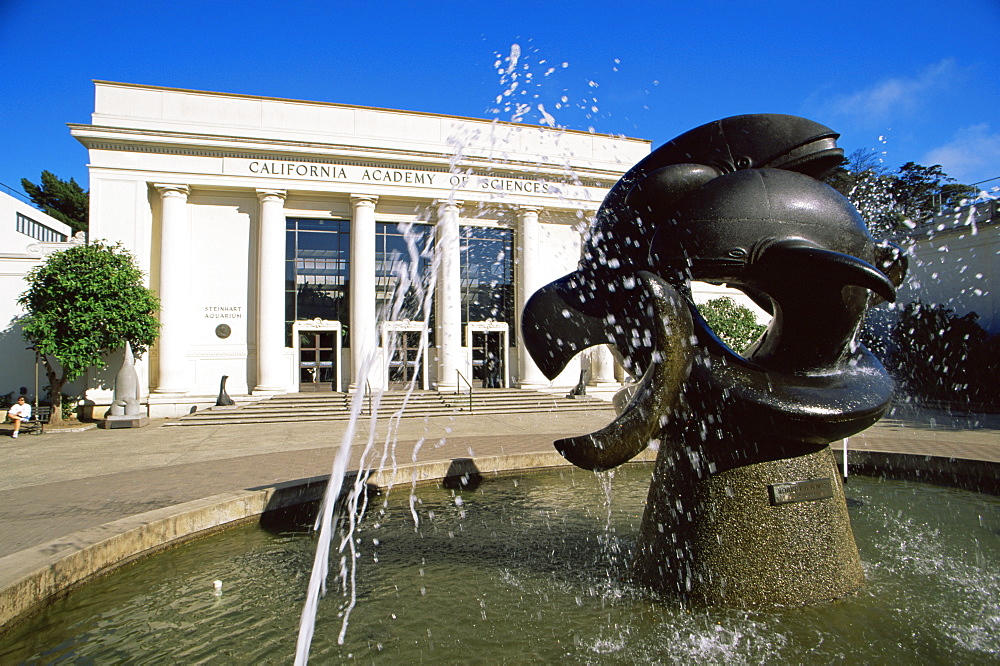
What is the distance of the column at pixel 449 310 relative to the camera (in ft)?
83.1

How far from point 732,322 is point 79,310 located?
80.1ft

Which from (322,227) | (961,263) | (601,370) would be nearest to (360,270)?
(322,227)

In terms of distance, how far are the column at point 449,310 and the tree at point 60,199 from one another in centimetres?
3651

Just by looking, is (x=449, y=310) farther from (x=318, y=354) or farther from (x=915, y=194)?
(x=915, y=194)

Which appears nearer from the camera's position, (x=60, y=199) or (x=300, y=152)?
(x=300, y=152)

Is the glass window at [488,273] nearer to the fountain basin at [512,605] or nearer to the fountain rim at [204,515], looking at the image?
the fountain rim at [204,515]

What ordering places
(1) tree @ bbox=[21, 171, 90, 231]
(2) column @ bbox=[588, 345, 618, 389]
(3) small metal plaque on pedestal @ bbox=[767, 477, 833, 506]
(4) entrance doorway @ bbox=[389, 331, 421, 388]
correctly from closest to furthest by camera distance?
(3) small metal plaque on pedestal @ bbox=[767, 477, 833, 506]
(2) column @ bbox=[588, 345, 618, 389]
(4) entrance doorway @ bbox=[389, 331, 421, 388]
(1) tree @ bbox=[21, 171, 90, 231]

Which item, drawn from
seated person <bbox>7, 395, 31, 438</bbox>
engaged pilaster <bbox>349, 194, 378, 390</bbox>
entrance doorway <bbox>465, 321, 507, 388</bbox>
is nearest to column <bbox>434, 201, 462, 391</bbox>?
entrance doorway <bbox>465, 321, 507, 388</bbox>

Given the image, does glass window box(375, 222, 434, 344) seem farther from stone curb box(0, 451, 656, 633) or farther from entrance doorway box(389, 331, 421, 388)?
stone curb box(0, 451, 656, 633)

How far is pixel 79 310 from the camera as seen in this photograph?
18.6 metres

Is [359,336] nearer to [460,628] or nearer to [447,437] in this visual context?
[447,437]

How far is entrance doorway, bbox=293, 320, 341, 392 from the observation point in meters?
25.2

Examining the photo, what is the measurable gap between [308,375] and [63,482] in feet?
55.9

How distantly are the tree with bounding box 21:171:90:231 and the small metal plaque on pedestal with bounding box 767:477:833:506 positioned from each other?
5499cm
